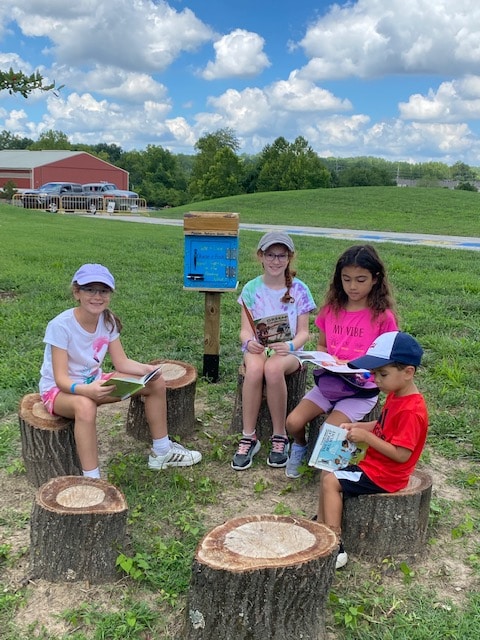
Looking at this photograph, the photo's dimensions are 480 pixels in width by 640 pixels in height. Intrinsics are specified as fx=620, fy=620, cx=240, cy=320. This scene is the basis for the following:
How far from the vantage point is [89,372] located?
134 inches

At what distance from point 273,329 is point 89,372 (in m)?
1.05

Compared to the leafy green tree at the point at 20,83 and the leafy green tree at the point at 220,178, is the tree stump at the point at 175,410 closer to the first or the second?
the leafy green tree at the point at 20,83

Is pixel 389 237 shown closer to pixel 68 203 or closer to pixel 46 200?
pixel 68 203

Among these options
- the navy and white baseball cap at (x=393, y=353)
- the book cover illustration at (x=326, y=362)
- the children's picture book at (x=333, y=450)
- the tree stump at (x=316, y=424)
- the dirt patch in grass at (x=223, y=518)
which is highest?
the navy and white baseball cap at (x=393, y=353)

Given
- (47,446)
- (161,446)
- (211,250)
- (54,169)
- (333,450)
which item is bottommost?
(161,446)

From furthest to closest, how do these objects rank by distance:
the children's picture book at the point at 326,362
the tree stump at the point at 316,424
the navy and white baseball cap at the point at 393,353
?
1. the tree stump at the point at 316,424
2. the children's picture book at the point at 326,362
3. the navy and white baseball cap at the point at 393,353

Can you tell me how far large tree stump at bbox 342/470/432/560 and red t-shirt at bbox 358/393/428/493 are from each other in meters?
0.06

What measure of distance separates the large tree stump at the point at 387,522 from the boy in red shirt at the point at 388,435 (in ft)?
0.14

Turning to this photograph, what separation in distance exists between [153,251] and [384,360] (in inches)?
391

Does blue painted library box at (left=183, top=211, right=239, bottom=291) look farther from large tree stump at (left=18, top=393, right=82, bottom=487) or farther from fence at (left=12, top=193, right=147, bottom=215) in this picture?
fence at (left=12, top=193, right=147, bottom=215)

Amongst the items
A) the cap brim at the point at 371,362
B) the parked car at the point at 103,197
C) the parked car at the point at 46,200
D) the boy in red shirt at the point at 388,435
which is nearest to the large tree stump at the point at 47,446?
the boy in red shirt at the point at 388,435

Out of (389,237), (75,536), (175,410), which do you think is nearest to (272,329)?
(175,410)

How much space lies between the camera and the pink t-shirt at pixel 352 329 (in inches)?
132

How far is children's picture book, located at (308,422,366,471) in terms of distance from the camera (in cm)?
278
